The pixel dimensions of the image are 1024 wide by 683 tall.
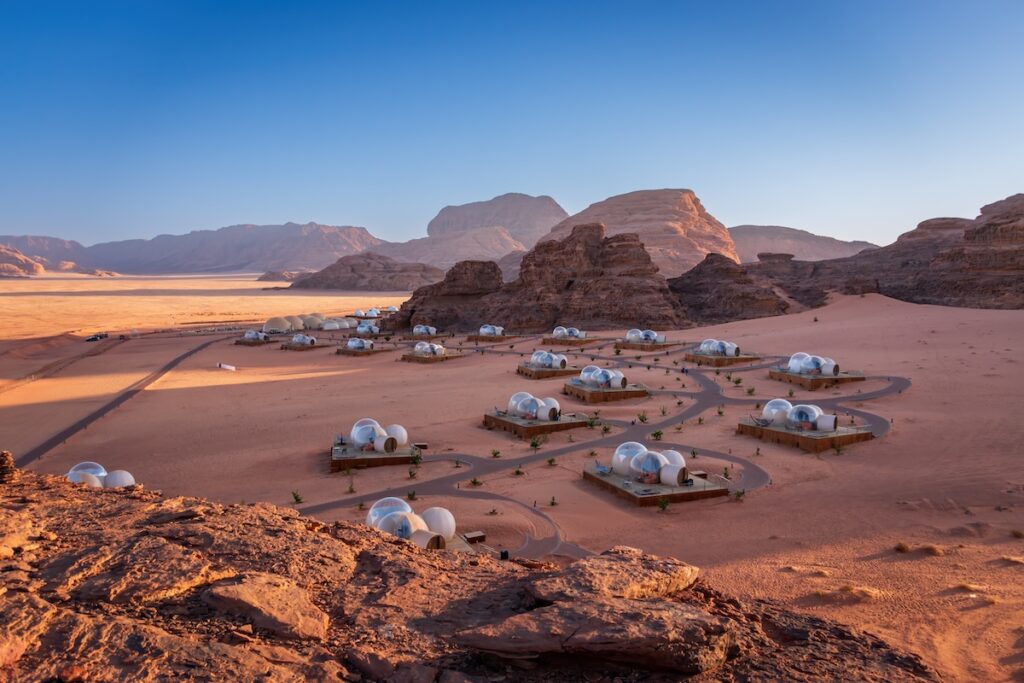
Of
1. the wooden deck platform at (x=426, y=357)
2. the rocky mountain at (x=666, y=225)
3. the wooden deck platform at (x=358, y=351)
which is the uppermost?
the rocky mountain at (x=666, y=225)

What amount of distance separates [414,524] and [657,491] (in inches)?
228

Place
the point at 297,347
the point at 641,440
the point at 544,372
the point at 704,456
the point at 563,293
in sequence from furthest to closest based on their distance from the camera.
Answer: the point at 563,293 → the point at 297,347 → the point at 544,372 → the point at 641,440 → the point at 704,456

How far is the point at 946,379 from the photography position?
81.6ft

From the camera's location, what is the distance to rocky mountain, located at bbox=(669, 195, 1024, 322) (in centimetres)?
4588

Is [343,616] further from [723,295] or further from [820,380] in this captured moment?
[723,295]

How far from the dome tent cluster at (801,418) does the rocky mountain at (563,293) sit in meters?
31.6

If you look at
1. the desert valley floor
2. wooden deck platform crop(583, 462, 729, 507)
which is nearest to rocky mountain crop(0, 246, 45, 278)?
the desert valley floor

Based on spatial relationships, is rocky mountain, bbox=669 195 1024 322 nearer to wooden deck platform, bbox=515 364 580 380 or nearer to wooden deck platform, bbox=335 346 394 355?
wooden deck platform, bbox=515 364 580 380

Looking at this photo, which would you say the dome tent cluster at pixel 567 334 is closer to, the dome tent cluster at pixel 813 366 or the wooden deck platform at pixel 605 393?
the wooden deck platform at pixel 605 393

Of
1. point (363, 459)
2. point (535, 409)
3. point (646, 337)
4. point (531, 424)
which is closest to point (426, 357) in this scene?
point (646, 337)

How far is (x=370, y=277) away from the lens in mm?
139875

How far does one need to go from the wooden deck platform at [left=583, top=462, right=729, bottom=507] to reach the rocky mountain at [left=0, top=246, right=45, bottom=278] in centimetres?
19885

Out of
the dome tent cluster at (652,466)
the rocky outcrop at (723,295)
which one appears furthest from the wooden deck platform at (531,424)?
the rocky outcrop at (723,295)

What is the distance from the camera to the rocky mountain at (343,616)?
471 cm
